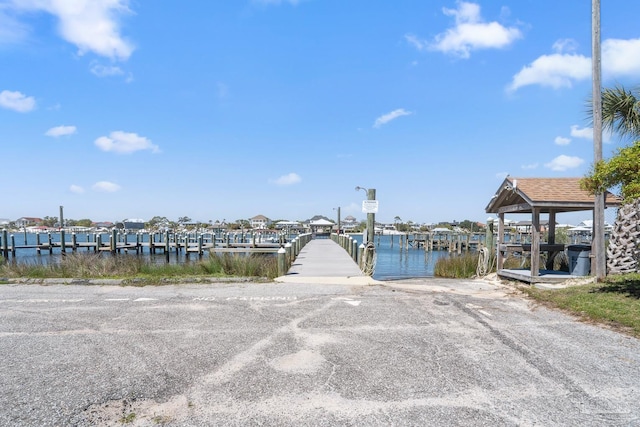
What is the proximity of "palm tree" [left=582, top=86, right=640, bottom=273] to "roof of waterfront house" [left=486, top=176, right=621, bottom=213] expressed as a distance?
2.26 ft

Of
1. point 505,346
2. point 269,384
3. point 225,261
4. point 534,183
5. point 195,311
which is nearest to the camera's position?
point 269,384

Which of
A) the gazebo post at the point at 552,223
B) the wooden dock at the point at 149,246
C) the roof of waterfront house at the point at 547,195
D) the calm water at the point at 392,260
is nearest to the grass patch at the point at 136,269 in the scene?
the calm water at the point at 392,260

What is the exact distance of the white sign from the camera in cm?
1476

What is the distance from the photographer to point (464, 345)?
564 cm

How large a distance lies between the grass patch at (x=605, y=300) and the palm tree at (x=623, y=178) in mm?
731

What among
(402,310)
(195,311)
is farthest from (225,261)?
(402,310)

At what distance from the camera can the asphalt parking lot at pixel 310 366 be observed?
3.64 meters

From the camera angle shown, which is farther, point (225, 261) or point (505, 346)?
point (225, 261)

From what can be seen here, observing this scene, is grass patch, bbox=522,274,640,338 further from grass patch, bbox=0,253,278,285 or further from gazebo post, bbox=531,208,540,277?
grass patch, bbox=0,253,278,285

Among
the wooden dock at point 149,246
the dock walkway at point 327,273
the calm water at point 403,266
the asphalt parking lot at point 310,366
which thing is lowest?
the calm water at point 403,266

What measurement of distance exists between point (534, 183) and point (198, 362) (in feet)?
35.7

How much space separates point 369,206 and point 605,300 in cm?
787

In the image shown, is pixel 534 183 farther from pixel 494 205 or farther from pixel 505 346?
pixel 505 346

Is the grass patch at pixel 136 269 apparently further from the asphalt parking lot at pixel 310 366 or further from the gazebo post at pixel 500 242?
the gazebo post at pixel 500 242
